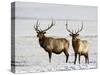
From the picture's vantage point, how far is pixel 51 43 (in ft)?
8.13

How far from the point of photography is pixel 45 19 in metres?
2.44

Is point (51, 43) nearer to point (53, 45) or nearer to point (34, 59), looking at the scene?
point (53, 45)

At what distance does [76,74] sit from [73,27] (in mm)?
394

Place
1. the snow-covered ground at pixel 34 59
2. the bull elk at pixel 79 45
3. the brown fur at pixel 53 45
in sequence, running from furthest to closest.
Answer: the bull elk at pixel 79 45 < the brown fur at pixel 53 45 < the snow-covered ground at pixel 34 59

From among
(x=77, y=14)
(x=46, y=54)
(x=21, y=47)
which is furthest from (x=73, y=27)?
(x=21, y=47)

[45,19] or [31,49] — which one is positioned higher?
[45,19]

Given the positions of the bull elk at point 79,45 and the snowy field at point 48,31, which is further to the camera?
the bull elk at point 79,45

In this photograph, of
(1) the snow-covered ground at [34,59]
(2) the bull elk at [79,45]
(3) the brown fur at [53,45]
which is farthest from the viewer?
(2) the bull elk at [79,45]

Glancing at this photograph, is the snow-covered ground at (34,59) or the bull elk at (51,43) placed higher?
the bull elk at (51,43)

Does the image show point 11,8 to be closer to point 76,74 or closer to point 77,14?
point 77,14

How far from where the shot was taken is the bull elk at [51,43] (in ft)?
7.96

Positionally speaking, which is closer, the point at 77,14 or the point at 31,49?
the point at 31,49

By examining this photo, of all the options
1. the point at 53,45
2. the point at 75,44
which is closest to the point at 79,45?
the point at 75,44

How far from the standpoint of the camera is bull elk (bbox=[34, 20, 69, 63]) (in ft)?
7.96
